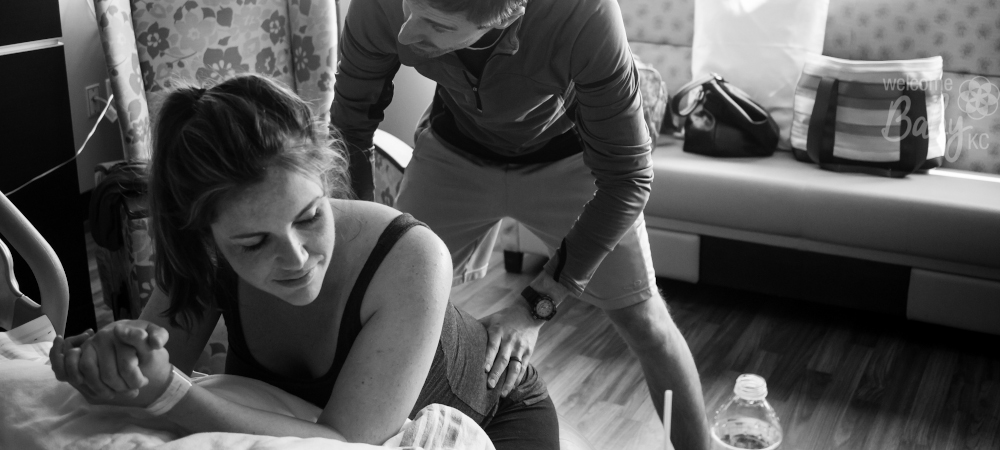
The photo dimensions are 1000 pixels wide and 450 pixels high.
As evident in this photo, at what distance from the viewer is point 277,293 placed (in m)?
1.02

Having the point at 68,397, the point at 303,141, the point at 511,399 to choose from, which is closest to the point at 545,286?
the point at 511,399

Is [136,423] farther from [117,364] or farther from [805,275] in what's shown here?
[805,275]

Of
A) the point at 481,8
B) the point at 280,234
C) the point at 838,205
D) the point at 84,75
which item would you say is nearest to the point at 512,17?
the point at 481,8

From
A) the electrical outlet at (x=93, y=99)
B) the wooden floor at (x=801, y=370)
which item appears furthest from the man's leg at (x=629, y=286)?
the electrical outlet at (x=93, y=99)

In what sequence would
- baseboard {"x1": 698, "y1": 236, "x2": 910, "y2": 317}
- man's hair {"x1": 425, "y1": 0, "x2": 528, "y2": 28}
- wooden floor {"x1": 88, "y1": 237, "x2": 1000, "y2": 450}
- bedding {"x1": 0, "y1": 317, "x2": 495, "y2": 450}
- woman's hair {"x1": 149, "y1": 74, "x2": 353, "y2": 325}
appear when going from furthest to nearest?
baseboard {"x1": 698, "y1": 236, "x2": 910, "y2": 317}
wooden floor {"x1": 88, "y1": 237, "x2": 1000, "y2": 450}
man's hair {"x1": 425, "y1": 0, "x2": 528, "y2": 28}
woman's hair {"x1": 149, "y1": 74, "x2": 353, "y2": 325}
bedding {"x1": 0, "y1": 317, "x2": 495, "y2": 450}

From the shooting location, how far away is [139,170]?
212cm

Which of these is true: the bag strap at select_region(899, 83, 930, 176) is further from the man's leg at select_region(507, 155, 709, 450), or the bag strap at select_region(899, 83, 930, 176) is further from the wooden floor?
the man's leg at select_region(507, 155, 709, 450)

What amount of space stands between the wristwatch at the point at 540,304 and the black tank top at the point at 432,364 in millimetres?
206

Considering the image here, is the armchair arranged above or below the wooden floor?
above

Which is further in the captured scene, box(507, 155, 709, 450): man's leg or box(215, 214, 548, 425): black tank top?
box(507, 155, 709, 450): man's leg

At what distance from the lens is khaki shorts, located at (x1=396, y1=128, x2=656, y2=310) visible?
164 centimetres

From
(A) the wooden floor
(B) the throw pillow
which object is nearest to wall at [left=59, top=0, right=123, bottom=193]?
(A) the wooden floor

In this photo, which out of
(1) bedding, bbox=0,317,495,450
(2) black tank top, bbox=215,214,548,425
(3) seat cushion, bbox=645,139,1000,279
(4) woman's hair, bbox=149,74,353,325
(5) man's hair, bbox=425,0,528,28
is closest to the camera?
(1) bedding, bbox=0,317,495,450

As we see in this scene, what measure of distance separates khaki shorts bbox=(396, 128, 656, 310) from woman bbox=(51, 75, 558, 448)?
0.51 m
